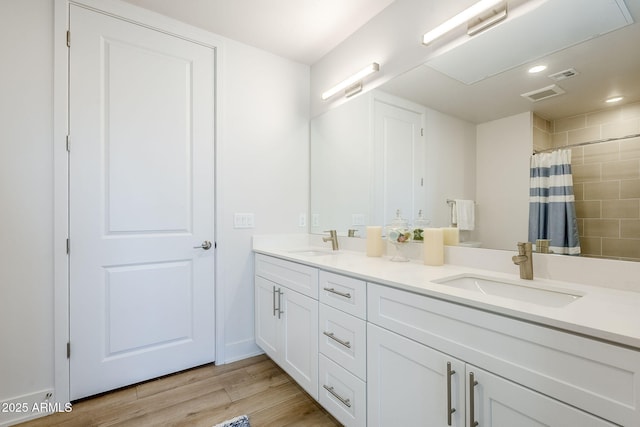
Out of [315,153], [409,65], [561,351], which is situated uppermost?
[409,65]

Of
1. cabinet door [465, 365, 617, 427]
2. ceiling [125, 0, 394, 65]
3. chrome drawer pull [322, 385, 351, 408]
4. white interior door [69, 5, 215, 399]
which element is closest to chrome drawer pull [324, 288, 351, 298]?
chrome drawer pull [322, 385, 351, 408]

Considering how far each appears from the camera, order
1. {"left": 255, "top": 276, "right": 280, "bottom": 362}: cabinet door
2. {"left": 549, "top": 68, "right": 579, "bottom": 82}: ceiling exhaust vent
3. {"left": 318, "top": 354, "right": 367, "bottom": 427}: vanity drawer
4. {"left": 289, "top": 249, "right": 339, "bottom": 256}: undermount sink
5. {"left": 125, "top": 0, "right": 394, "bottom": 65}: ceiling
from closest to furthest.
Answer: {"left": 549, "top": 68, "right": 579, "bottom": 82}: ceiling exhaust vent, {"left": 318, "top": 354, "right": 367, "bottom": 427}: vanity drawer, {"left": 125, "top": 0, "right": 394, "bottom": 65}: ceiling, {"left": 255, "top": 276, "right": 280, "bottom": 362}: cabinet door, {"left": 289, "top": 249, "right": 339, "bottom": 256}: undermount sink

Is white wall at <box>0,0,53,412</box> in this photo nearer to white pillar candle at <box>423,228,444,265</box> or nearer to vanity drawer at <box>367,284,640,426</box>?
vanity drawer at <box>367,284,640,426</box>

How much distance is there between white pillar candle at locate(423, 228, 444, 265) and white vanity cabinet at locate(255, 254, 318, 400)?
2.02 feet

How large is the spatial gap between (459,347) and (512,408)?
191 mm

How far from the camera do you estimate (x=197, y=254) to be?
2.13 m

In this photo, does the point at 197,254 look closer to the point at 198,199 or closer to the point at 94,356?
the point at 198,199

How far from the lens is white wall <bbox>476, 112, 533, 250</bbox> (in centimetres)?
133

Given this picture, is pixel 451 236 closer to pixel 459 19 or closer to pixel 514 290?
pixel 514 290

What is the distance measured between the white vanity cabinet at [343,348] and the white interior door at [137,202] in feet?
3.42

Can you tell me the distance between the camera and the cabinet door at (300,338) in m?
1.62

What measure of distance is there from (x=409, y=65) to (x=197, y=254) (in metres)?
1.87

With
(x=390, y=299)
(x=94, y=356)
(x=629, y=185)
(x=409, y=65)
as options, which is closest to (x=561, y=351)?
(x=390, y=299)

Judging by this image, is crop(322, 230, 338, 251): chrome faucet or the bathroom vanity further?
crop(322, 230, 338, 251): chrome faucet
